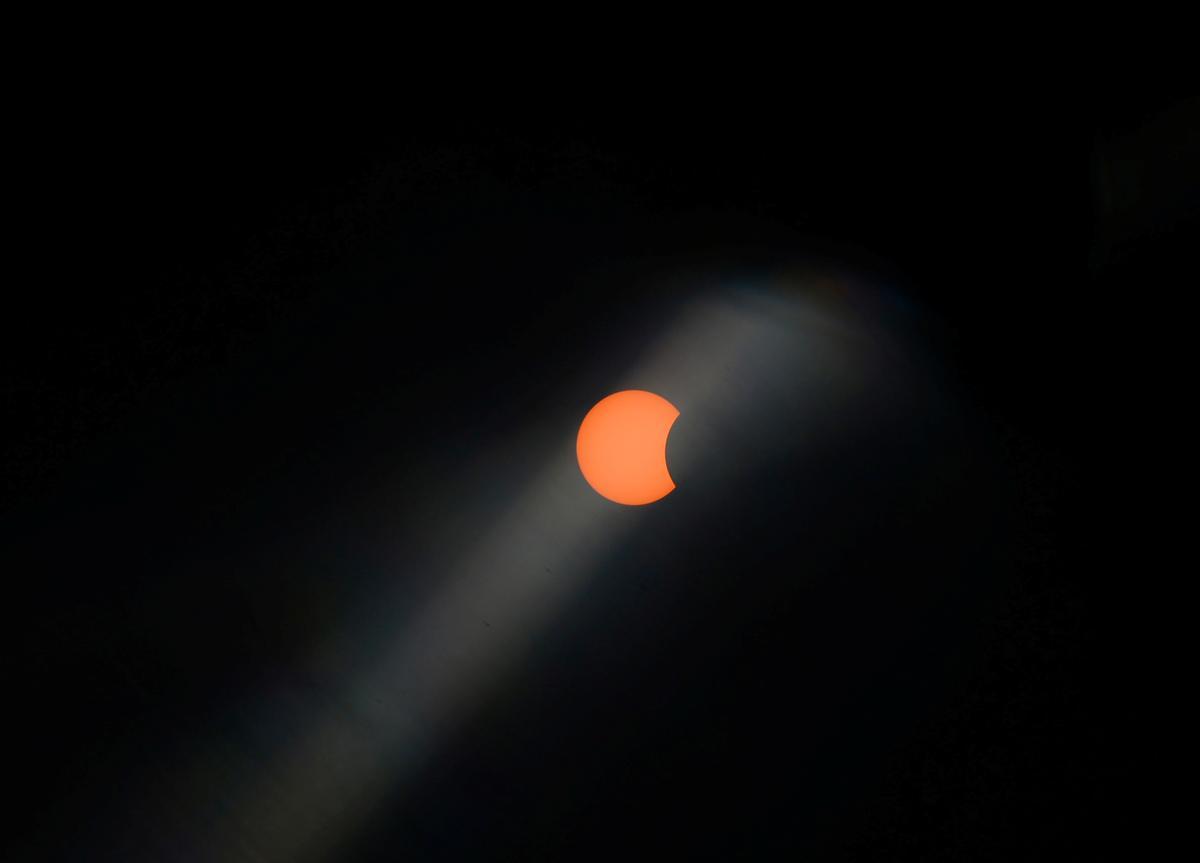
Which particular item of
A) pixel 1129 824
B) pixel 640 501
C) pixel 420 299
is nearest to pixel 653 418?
pixel 640 501

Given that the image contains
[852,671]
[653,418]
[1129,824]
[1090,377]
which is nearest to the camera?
[1129,824]

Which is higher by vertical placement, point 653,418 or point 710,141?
point 710,141

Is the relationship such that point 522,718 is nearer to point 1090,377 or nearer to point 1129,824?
point 1129,824

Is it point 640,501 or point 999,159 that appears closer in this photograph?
point 999,159

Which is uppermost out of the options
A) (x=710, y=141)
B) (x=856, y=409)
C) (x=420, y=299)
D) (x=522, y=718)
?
(x=420, y=299)

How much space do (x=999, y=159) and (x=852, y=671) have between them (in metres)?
1.28

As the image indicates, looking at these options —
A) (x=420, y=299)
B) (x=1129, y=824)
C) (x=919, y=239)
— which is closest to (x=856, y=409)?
(x=919, y=239)

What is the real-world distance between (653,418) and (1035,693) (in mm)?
1115

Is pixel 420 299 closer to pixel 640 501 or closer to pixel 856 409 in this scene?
pixel 640 501

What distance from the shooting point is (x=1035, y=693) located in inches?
58.1

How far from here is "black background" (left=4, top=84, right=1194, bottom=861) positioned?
1.50m

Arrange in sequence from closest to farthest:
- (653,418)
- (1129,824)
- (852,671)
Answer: (1129,824)
(852,671)
(653,418)

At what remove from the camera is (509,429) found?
1.78m

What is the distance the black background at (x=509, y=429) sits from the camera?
1496 mm
